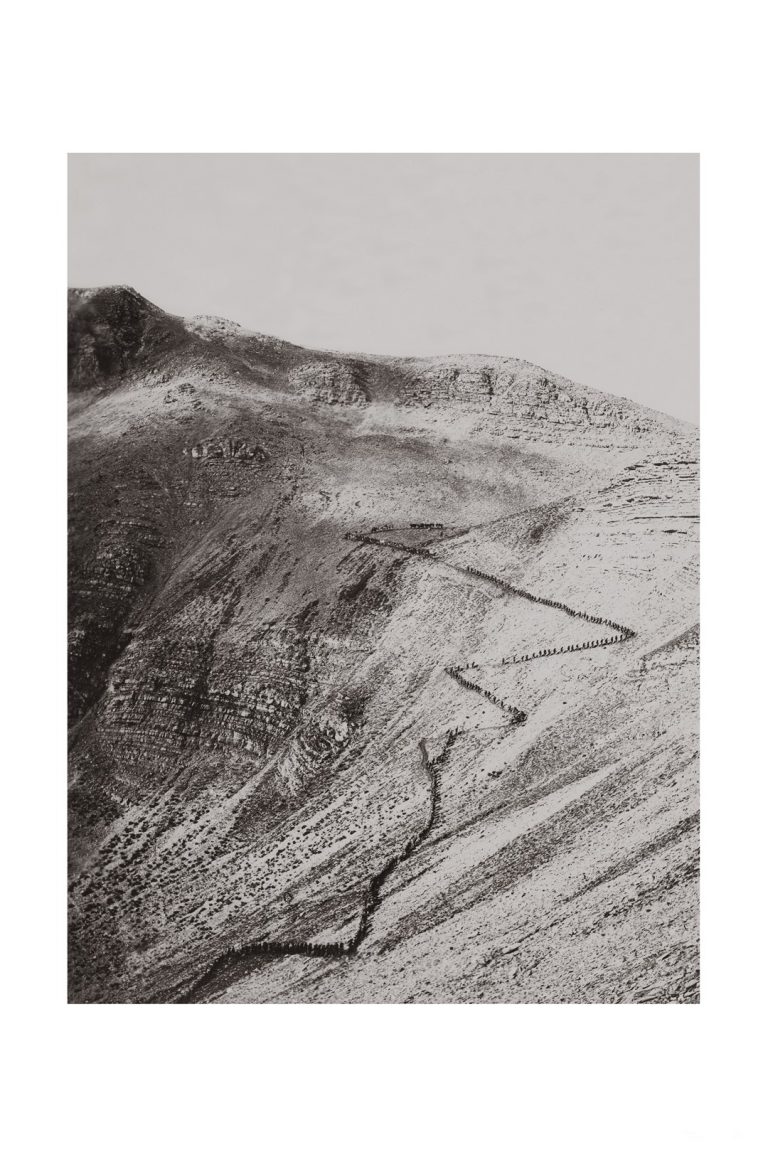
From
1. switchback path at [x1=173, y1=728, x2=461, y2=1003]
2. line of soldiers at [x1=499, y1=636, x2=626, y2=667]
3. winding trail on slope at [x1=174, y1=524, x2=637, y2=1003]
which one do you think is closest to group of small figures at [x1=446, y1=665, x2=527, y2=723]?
winding trail on slope at [x1=174, y1=524, x2=637, y2=1003]

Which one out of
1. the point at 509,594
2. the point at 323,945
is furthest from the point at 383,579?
the point at 323,945

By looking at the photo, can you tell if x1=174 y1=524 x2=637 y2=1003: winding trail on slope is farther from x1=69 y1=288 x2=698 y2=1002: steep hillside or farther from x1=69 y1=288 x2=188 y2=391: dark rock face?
x1=69 y1=288 x2=188 y2=391: dark rock face

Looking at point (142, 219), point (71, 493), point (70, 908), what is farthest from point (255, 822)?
point (142, 219)

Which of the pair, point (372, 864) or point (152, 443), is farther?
point (152, 443)

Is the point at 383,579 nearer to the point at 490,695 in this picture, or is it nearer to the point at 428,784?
the point at 490,695
